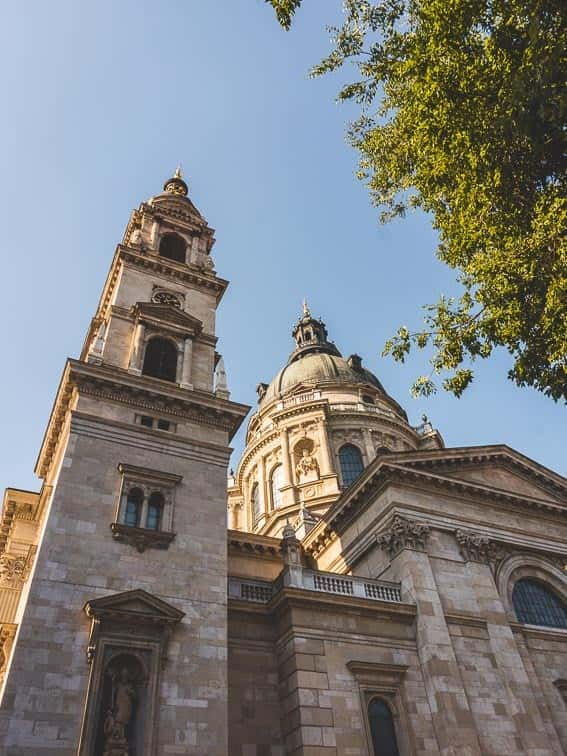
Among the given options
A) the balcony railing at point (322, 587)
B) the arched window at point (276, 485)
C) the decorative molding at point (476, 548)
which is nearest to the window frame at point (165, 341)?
the balcony railing at point (322, 587)

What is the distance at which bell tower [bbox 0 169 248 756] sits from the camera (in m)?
13.7

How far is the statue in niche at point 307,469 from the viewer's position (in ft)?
124

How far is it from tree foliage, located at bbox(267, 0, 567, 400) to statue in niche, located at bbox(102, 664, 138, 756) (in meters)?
10.1

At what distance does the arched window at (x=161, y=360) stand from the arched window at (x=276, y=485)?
55.3 feet

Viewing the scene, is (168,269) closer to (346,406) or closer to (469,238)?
(469,238)

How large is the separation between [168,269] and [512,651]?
780 inches

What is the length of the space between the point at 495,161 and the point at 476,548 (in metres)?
14.3

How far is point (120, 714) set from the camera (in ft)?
45.4

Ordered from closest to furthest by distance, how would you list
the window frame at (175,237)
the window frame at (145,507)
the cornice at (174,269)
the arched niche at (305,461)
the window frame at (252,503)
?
the window frame at (145,507) → the cornice at (174,269) → the window frame at (175,237) → the arched niche at (305,461) → the window frame at (252,503)

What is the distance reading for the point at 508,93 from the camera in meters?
13.6

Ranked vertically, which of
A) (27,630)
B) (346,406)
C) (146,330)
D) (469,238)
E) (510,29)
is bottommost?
(27,630)

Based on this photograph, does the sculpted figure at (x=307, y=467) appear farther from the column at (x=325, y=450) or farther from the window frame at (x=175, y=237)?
the window frame at (x=175, y=237)

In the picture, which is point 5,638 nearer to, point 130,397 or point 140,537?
point 140,537

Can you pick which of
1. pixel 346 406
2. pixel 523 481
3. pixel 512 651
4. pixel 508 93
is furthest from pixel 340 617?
pixel 346 406
